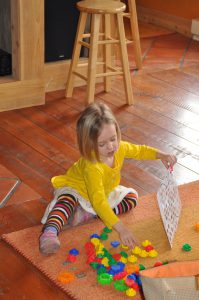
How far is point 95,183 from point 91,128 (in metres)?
0.19

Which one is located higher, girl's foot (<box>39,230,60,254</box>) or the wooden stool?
the wooden stool

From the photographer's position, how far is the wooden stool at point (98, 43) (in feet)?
10.4

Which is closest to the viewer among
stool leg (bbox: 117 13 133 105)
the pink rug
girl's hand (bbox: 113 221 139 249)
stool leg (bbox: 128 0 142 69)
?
the pink rug

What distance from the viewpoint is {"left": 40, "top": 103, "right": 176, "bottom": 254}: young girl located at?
6.73 ft

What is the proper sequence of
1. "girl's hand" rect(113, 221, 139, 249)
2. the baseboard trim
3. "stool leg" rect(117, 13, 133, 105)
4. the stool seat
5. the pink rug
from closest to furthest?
1. the pink rug
2. "girl's hand" rect(113, 221, 139, 249)
3. the stool seat
4. "stool leg" rect(117, 13, 133, 105)
5. the baseboard trim

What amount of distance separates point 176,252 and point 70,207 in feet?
1.33

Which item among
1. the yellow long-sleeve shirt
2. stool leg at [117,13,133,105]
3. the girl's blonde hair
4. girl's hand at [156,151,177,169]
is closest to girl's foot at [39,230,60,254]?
the yellow long-sleeve shirt

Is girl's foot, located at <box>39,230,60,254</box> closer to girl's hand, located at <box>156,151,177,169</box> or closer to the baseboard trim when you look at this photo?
girl's hand, located at <box>156,151,177,169</box>

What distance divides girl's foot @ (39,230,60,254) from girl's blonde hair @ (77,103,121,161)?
0.30 m

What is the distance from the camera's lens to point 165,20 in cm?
520

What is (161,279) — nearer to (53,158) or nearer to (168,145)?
(53,158)

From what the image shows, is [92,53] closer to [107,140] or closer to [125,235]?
[107,140]

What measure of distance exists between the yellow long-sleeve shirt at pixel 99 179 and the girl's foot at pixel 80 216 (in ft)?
0.17

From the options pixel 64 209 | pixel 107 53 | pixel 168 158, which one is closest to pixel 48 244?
pixel 64 209
